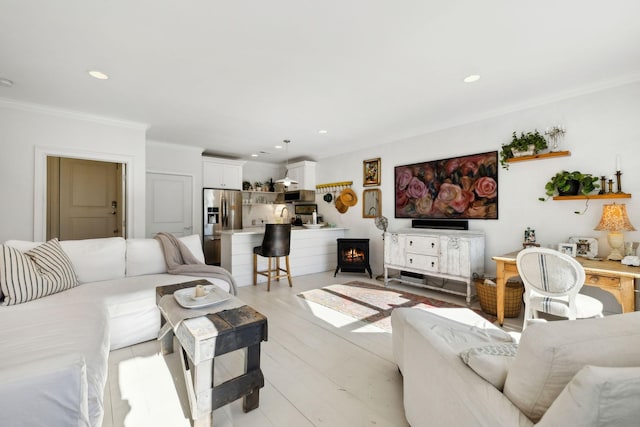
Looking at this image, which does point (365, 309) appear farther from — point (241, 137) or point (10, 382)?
point (241, 137)

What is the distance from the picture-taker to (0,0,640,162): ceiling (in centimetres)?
186

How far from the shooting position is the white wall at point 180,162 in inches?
202

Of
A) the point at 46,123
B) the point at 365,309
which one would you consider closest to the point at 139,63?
the point at 46,123

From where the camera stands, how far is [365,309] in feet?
10.9

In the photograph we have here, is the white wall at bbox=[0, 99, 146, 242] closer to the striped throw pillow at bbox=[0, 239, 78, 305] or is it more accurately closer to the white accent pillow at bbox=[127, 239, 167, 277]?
the striped throw pillow at bbox=[0, 239, 78, 305]

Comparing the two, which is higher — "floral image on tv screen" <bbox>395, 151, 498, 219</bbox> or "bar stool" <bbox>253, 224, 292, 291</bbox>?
"floral image on tv screen" <bbox>395, 151, 498, 219</bbox>

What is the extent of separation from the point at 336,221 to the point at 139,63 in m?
4.36

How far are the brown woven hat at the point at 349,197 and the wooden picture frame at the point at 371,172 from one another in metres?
0.35

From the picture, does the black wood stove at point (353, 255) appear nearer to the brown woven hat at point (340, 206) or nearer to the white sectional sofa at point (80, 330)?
the brown woven hat at point (340, 206)

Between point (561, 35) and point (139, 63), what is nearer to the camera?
point (561, 35)

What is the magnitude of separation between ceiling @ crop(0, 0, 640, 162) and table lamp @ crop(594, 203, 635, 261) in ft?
4.23

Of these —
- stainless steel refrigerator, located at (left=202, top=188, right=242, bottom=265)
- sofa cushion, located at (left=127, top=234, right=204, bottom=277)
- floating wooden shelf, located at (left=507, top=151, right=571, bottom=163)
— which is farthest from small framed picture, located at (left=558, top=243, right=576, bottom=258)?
stainless steel refrigerator, located at (left=202, top=188, right=242, bottom=265)

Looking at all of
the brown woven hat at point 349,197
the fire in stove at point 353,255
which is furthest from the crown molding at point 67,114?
the fire in stove at point 353,255

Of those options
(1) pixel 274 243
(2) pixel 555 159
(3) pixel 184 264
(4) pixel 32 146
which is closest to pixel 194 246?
(3) pixel 184 264
